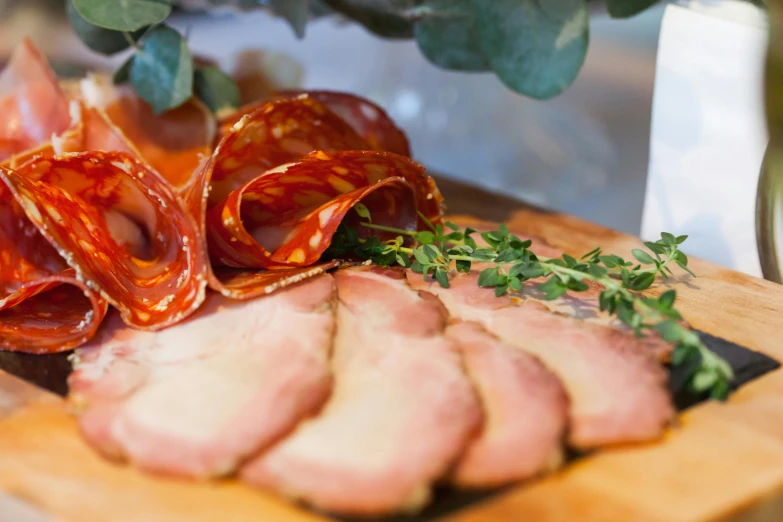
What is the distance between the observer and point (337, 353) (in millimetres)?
812

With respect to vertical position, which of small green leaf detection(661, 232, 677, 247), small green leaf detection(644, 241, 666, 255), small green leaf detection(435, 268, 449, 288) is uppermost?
small green leaf detection(661, 232, 677, 247)

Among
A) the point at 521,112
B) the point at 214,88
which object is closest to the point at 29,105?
the point at 214,88

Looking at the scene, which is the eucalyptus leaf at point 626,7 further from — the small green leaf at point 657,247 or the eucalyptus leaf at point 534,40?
the small green leaf at point 657,247

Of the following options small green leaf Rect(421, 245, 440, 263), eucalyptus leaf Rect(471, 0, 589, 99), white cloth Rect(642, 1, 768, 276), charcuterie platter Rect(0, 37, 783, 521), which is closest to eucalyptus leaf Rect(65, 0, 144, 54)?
charcuterie platter Rect(0, 37, 783, 521)

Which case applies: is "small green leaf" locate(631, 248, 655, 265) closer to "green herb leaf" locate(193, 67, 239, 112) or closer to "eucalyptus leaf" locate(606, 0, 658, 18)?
"eucalyptus leaf" locate(606, 0, 658, 18)

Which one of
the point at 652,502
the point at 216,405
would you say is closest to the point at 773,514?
the point at 652,502

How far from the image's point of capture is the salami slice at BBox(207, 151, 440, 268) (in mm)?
991

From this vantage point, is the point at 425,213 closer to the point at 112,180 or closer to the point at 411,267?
the point at 411,267

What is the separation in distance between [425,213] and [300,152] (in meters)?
0.23

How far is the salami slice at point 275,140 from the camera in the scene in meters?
1.13

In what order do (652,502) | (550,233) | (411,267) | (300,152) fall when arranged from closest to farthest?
(652,502) < (411,267) < (300,152) < (550,233)

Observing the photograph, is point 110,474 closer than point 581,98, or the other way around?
point 110,474

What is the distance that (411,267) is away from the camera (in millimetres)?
1026

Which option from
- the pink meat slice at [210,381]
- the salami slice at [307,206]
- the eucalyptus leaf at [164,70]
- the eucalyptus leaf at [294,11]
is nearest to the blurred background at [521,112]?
the eucalyptus leaf at [294,11]
